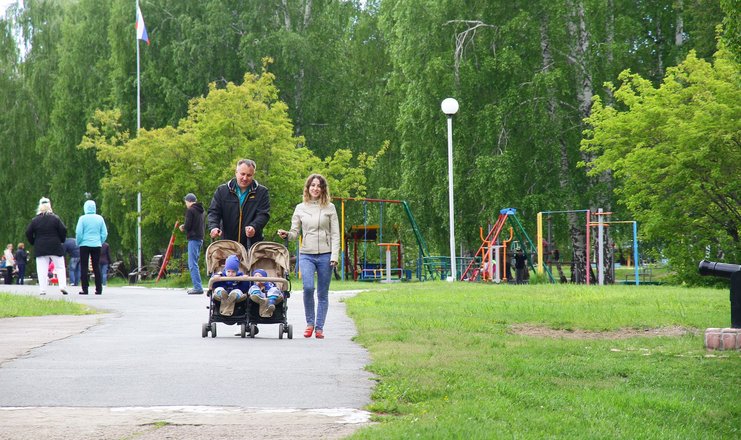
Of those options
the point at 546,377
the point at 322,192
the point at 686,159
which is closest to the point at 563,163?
the point at 686,159

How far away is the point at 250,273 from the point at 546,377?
16.1 feet

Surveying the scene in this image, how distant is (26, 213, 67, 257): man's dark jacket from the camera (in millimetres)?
24125

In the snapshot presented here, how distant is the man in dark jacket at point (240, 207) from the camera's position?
46.8ft

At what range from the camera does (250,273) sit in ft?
45.1

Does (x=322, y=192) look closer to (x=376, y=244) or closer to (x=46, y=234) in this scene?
(x=46, y=234)

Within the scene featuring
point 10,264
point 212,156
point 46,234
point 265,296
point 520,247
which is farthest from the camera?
point 10,264

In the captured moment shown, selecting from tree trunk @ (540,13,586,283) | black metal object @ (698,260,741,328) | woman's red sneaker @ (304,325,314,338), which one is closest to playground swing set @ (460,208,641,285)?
tree trunk @ (540,13,586,283)

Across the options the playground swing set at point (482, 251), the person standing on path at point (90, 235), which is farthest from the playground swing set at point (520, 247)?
the person standing on path at point (90, 235)

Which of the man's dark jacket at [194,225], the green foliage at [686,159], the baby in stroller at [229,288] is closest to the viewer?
the baby in stroller at [229,288]

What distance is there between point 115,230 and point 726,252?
32.8 meters

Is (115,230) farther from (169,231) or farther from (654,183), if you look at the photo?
(654,183)

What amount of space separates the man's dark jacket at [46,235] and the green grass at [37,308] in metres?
3.40

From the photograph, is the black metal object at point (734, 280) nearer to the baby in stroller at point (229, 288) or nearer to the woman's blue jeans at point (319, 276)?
the woman's blue jeans at point (319, 276)

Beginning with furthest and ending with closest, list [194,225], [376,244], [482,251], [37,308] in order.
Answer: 1. [376,244]
2. [482,251]
3. [194,225]
4. [37,308]
